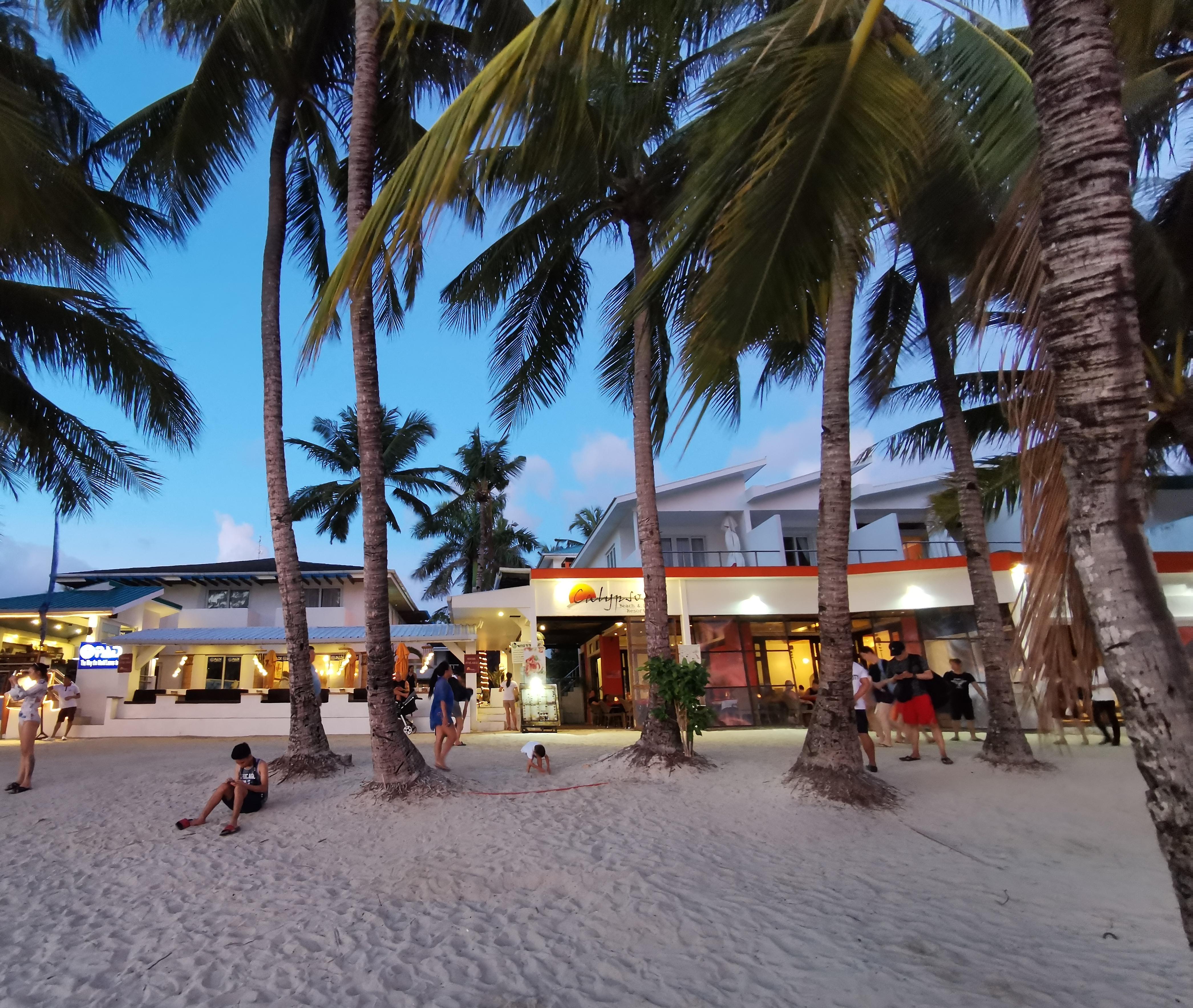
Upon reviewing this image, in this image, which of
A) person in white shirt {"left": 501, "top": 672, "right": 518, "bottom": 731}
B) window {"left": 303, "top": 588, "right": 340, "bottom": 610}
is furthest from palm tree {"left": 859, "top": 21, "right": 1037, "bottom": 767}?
window {"left": 303, "top": 588, "right": 340, "bottom": 610}

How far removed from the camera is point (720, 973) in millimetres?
3879

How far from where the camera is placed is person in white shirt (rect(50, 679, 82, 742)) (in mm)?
13664

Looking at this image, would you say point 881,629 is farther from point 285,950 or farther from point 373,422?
point 285,950

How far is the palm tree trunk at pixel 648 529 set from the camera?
9.41 meters

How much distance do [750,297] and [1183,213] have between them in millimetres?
6326

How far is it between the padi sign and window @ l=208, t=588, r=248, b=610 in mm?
6231

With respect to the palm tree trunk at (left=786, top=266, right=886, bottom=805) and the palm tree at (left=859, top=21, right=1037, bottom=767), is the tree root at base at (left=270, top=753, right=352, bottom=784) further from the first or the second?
A: the palm tree at (left=859, top=21, right=1037, bottom=767)

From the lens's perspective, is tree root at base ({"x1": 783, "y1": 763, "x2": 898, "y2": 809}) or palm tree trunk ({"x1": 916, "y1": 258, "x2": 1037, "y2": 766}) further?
palm tree trunk ({"x1": 916, "y1": 258, "x2": 1037, "y2": 766})

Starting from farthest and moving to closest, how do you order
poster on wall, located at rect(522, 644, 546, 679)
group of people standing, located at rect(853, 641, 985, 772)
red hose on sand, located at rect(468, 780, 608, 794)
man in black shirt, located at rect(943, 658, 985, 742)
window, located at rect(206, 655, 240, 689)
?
window, located at rect(206, 655, 240, 689) → poster on wall, located at rect(522, 644, 546, 679) → man in black shirt, located at rect(943, 658, 985, 742) → group of people standing, located at rect(853, 641, 985, 772) → red hose on sand, located at rect(468, 780, 608, 794)

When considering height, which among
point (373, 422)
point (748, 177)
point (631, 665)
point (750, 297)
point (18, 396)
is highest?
point (18, 396)

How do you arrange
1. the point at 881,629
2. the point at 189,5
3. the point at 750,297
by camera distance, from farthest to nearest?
the point at 881,629
the point at 189,5
the point at 750,297

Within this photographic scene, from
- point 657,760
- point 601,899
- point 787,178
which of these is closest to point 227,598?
point 657,760

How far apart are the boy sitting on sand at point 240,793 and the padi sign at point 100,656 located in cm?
1224

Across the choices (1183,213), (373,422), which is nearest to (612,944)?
(373,422)
